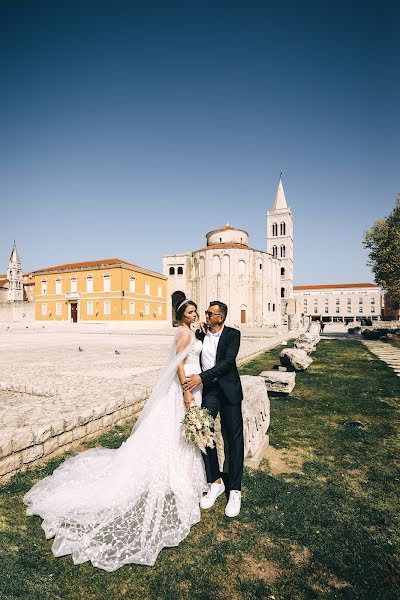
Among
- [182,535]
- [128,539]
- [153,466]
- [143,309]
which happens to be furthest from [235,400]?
[143,309]

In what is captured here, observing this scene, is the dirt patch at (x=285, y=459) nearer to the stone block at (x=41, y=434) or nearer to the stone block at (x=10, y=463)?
the stone block at (x=41, y=434)

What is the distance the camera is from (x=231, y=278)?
54.2 m

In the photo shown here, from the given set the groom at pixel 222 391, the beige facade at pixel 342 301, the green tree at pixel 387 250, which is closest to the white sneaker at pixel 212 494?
the groom at pixel 222 391

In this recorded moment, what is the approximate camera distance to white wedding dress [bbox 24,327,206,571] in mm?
2559

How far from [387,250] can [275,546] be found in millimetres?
25611

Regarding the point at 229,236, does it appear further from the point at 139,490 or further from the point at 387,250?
the point at 139,490

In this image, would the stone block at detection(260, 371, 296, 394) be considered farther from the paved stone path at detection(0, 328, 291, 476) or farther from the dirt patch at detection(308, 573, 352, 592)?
the dirt patch at detection(308, 573, 352, 592)

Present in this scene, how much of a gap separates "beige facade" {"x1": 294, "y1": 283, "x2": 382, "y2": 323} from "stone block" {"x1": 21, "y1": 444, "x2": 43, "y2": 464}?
290 ft

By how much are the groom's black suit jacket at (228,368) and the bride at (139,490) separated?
0.24 meters

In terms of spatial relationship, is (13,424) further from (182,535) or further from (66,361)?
(66,361)

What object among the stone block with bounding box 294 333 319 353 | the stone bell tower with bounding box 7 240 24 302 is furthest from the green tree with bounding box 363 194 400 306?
the stone bell tower with bounding box 7 240 24 302

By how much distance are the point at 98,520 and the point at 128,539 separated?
1.22 ft

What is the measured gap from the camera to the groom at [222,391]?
328cm

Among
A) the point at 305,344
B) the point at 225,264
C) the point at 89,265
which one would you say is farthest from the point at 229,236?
the point at 305,344
